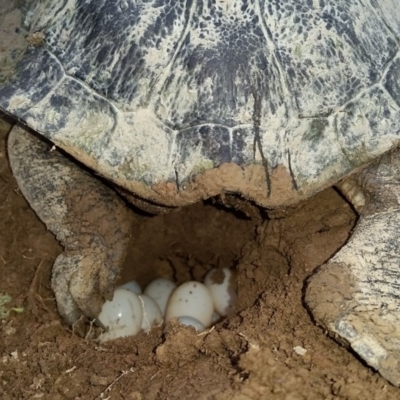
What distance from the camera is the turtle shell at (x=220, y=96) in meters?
1.92

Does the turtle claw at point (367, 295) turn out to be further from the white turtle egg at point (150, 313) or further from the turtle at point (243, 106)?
the white turtle egg at point (150, 313)

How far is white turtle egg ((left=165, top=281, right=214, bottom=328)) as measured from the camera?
2.61 m

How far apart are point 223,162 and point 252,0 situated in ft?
1.72

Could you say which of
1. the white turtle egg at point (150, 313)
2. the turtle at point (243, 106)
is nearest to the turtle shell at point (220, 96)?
the turtle at point (243, 106)

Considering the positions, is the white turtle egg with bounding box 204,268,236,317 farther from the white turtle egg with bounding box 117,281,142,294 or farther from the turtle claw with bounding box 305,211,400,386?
the turtle claw with bounding box 305,211,400,386

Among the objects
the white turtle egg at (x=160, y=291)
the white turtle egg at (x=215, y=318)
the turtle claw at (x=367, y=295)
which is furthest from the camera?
the white turtle egg at (x=160, y=291)

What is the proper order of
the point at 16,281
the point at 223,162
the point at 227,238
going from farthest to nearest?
the point at 227,238 → the point at 16,281 → the point at 223,162

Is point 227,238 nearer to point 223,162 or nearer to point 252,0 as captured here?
point 223,162

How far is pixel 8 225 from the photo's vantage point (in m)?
2.57

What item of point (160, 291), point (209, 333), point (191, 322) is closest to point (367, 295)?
point (209, 333)

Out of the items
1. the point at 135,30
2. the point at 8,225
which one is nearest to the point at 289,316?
the point at 135,30

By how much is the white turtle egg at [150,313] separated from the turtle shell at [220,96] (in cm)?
79

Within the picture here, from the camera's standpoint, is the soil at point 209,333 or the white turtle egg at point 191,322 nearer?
the soil at point 209,333

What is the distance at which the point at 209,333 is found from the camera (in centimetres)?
203
